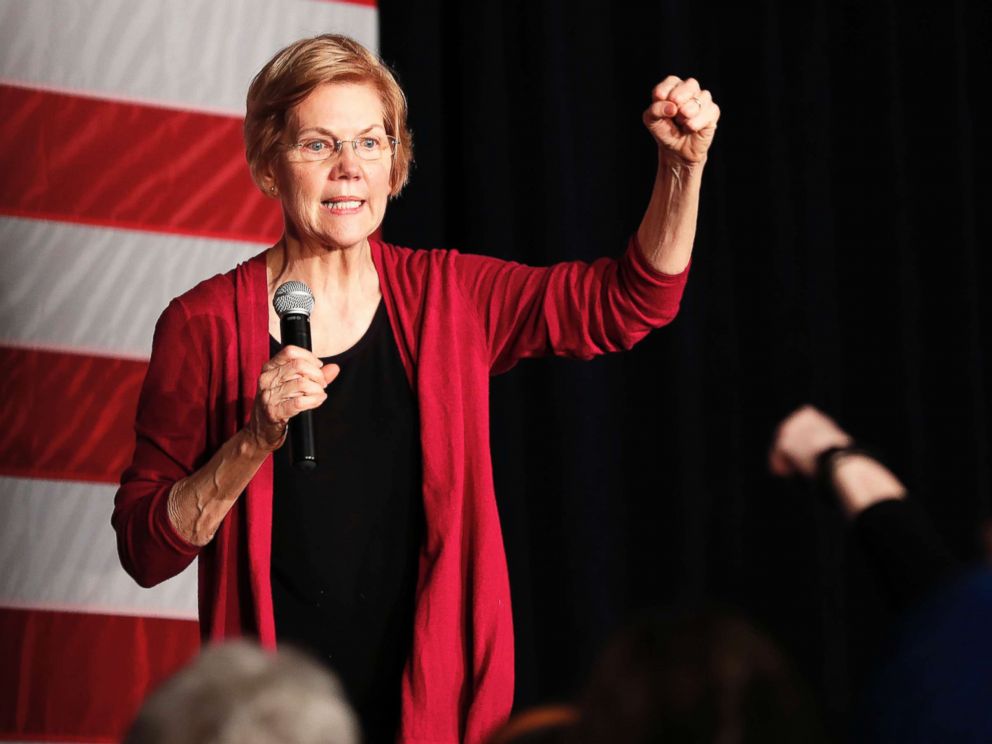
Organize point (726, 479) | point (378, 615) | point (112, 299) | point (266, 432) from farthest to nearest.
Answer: point (726, 479) → point (112, 299) → point (378, 615) → point (266, 432)

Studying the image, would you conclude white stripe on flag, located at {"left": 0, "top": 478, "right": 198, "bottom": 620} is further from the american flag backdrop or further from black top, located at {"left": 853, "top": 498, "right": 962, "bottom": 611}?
black top, located at {"left": 853, "top": 498, "right": 962, "bottom": 611}

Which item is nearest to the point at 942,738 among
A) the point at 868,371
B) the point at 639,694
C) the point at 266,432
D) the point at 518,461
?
the point at 639,694

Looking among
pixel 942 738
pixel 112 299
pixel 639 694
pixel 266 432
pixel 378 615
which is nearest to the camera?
pixel 639 694

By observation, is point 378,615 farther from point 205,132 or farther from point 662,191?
point 205,132

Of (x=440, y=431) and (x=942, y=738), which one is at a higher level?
(x=440, y=431)

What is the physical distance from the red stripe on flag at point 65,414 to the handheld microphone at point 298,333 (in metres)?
0.89

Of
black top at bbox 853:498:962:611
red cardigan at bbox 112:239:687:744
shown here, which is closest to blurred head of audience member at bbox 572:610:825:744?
black top at bbox 853:498:962:611

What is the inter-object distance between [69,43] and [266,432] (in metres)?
1.33

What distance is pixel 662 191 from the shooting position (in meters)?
1.75

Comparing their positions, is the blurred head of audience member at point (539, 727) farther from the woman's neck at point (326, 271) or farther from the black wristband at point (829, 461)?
the woman's neck at point (326, 271)

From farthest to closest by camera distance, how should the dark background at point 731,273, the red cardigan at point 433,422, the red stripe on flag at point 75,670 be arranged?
the dark background at point 731,273 < the red stripe on flag at point 75,670 < the red cardigan at point 433,422

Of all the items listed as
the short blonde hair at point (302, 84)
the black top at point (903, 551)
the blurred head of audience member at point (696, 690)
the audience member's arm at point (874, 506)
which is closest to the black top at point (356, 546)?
the short blonde hair at point (302, 84)

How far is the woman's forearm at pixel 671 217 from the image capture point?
5.71 feet

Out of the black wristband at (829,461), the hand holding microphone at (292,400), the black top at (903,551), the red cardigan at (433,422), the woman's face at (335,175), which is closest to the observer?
the black top at (903,551)
